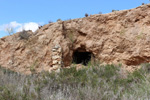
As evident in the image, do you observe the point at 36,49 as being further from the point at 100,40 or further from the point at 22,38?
the point at 100,40

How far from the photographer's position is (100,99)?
4.21 meters

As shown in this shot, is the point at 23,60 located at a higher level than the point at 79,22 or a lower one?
lower

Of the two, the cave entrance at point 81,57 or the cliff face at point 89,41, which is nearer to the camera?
the cliff face at point 89,41

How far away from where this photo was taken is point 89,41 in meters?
9.39

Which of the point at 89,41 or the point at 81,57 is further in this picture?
the point at 81,57

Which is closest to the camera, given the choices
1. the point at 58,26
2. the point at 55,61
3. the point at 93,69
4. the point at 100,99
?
the point at 100,99

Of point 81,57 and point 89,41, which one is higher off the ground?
point 89,41

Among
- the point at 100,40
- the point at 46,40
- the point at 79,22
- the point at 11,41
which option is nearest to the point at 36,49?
the point at 46,40

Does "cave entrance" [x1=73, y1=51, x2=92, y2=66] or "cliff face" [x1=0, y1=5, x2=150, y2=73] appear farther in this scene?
"cave entrance" [x1=73, y1=51, x2=92, y2=66]

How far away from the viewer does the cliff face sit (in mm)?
8719

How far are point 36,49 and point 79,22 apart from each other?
8.06ft

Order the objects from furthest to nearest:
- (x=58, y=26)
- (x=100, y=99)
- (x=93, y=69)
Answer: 1. (x=58, y=26)
2. (x=93, y=69)
3. (x=100, y=99)

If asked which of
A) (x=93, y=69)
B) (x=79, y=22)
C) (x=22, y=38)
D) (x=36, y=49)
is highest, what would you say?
(x=79, y=22)

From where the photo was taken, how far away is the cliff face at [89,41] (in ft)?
28.6
